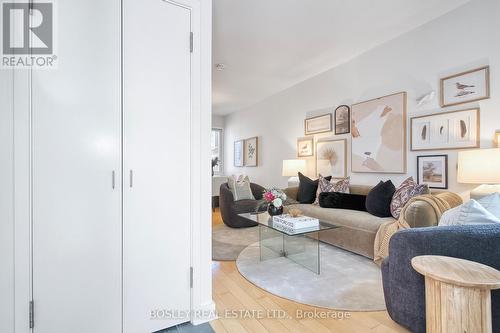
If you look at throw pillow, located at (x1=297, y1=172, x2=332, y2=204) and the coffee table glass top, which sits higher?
throw pillow, located at (x1=297, y1=172, x2=332, y2=204)

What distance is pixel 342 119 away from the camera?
399cm

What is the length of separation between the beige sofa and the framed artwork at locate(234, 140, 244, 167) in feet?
12.1

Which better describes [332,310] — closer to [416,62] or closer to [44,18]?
[44,18]

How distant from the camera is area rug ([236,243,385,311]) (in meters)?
1.94

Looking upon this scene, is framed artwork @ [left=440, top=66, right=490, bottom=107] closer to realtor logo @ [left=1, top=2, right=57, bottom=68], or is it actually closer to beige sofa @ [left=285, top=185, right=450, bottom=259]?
beige sofa @ [left=285, top=185, right=450, bottom=259]

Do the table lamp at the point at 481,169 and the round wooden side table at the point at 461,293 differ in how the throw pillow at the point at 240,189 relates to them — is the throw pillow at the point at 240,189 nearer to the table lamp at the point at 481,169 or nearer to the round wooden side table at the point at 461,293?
the table lamp at the point at 481,169

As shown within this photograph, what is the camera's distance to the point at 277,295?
2039mm

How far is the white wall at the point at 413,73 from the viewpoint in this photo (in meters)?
2.42

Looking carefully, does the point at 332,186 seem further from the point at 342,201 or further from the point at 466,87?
the point at 466,87

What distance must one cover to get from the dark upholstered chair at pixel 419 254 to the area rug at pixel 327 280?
1.12ft

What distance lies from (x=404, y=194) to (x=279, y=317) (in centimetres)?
192

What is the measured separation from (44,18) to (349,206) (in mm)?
3452

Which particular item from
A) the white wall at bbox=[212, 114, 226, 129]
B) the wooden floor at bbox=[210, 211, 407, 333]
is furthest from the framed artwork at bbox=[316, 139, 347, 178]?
the white wall at bbox=[212, 114, 226, 129]

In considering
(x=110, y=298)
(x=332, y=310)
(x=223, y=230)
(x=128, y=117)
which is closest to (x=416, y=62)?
(x=332, y=310)
